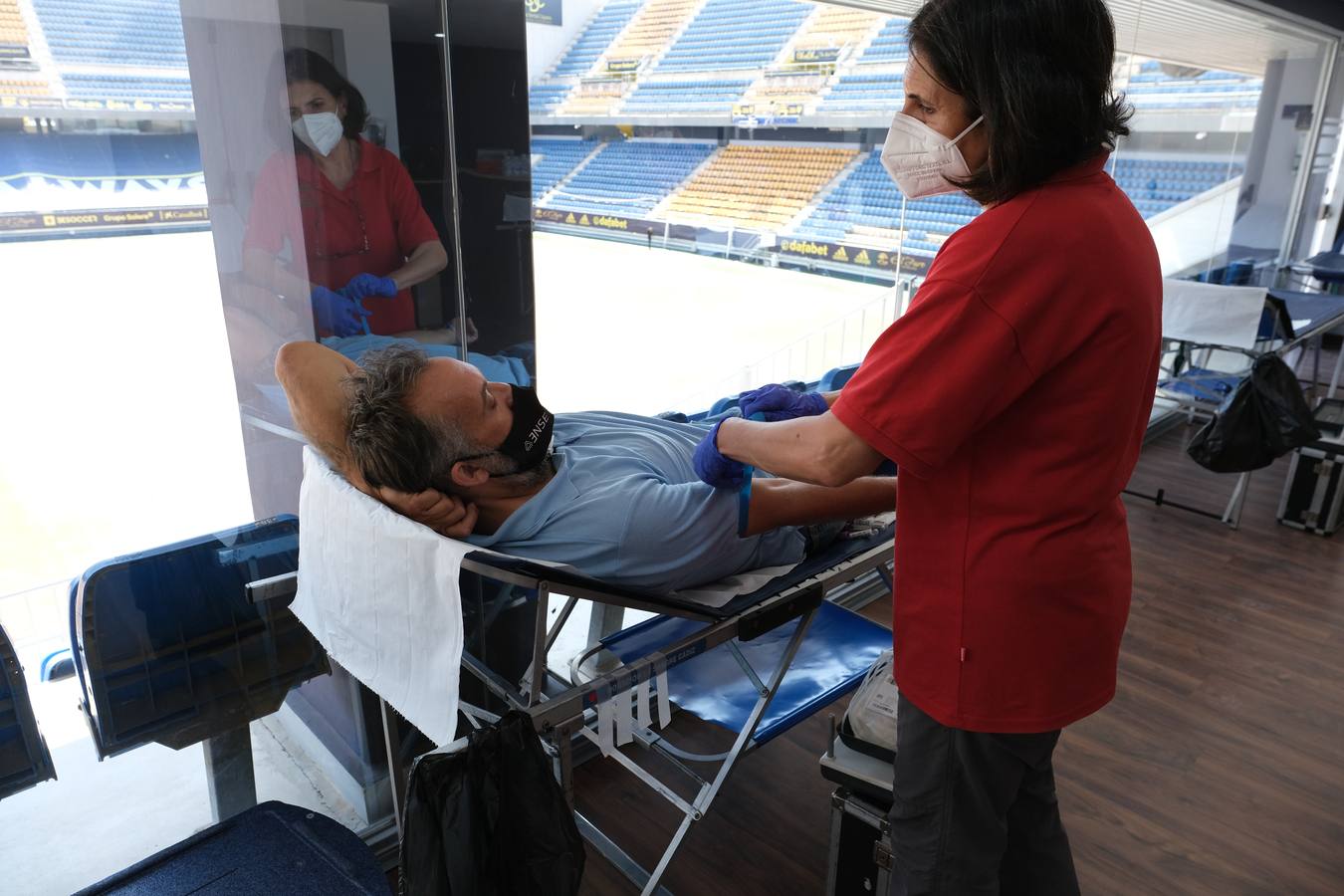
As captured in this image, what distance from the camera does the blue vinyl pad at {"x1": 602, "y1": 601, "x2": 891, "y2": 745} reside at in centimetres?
175

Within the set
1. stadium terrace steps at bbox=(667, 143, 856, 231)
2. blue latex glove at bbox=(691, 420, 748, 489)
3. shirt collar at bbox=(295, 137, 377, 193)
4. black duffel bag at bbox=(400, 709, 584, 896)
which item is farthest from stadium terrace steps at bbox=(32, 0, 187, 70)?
stadium terrace steps at bbox=(667, 143, 856, 231)

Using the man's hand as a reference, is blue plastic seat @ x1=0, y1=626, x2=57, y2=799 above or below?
below

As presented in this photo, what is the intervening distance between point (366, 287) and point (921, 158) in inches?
44.7

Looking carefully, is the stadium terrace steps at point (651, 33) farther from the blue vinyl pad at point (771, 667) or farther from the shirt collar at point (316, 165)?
the blue vinyl pad at point (771, 667)

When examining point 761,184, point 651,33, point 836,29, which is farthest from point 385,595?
point 761,184

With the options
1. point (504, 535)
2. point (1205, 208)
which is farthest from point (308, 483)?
point (1205, 208)

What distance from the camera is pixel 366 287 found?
69.4 inches

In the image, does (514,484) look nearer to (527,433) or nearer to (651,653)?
(527,433)

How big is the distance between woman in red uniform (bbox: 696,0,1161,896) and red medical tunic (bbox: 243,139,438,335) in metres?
0.89

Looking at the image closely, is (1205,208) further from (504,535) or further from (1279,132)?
(504,535)

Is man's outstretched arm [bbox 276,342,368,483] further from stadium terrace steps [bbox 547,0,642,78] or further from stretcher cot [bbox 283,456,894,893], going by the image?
stadium terrace steps [bbox 547,0,642,78]

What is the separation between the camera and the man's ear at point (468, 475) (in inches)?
56.7

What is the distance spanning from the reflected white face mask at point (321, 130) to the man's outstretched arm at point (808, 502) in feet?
3.37

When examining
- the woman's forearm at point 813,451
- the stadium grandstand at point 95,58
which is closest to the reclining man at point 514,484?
the woman's forearm at point 813,451
